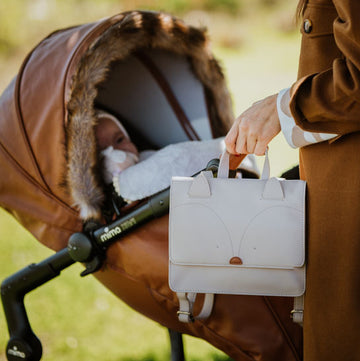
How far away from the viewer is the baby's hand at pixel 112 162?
198 cm

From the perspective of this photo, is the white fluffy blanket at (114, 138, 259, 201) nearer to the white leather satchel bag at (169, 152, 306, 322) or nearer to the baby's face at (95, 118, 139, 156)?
the baby's face at (95, 118, 139, 156)

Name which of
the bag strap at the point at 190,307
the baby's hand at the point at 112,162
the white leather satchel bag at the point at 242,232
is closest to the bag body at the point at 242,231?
the white leather satchel bag at the point at 242,232

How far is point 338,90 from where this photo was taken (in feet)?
3.51

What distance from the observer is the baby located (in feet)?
6.51

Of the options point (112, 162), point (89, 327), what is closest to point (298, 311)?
point (112, 162)

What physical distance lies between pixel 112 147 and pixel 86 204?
0.33m

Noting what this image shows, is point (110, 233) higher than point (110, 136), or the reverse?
point (110, 136)

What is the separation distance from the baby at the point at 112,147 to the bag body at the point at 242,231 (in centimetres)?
60

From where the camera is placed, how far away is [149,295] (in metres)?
1.78

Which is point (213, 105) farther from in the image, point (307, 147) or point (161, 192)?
point (307, 147)

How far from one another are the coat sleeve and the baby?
927 mm

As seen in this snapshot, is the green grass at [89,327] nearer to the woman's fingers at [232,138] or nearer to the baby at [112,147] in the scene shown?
the baby at [112,147]

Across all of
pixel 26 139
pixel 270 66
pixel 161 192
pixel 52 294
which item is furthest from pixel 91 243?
pixel 270 66

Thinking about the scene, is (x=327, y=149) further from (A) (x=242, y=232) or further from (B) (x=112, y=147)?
(B) (x=112, y=147)
